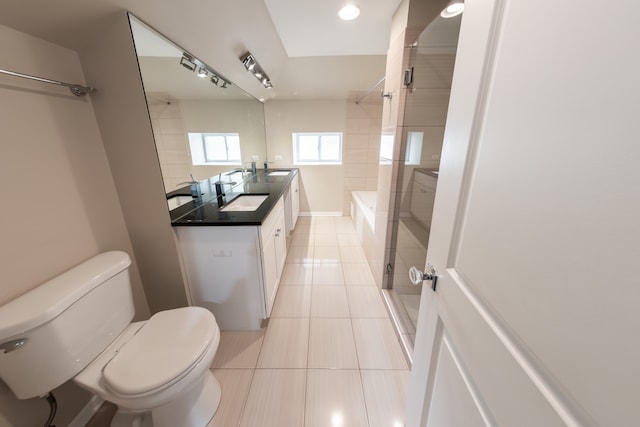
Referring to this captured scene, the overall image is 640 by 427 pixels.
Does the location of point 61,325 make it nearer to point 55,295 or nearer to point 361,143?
point 55,295

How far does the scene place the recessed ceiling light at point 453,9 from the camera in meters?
1.43

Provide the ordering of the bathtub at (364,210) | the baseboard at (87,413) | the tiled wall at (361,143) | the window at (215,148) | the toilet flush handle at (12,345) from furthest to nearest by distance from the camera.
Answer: the tiled wall at (361,143), the bathtub at (364,210), the window at (215,148), the baseboard at (87,413), the toilet flush handle at (12,345)

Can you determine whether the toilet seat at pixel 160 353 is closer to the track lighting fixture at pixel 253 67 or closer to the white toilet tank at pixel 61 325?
the white toilet tank at pixel 61 325

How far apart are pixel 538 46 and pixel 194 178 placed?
2.07m

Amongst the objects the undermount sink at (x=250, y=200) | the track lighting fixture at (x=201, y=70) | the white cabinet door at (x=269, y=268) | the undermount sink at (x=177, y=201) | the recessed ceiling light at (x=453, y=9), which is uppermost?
the recessed ceiling light at (x=453, y=9)

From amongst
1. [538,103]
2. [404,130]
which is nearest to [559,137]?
[538,103]

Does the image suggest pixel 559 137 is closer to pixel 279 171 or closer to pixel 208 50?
pixel 208 50

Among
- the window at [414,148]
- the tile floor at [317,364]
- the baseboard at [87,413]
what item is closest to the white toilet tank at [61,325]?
the baseboard at [87,413]

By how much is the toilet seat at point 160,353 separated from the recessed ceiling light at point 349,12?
7.56 ft

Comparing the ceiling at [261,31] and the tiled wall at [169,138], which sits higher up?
the ceiling at [261,31]

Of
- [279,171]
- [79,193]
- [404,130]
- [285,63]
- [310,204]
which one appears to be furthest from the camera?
[310,204]

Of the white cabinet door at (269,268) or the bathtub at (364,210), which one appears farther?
the bathtub at (364,210)

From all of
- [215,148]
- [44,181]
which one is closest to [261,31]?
[215,148]

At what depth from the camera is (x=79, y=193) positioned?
3.99 ft
